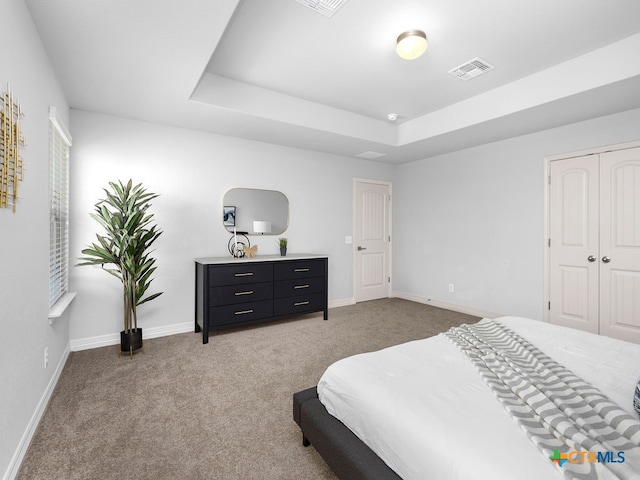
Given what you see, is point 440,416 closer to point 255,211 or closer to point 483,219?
point 255,211

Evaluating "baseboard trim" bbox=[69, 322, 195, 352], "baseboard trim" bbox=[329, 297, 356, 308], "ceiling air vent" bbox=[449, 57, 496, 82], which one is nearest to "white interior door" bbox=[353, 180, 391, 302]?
"baseboard trim" bbox=[329, 297, 356, 308]

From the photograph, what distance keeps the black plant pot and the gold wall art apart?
176 cm

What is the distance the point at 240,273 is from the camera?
3490mm

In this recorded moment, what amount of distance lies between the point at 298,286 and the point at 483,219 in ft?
9.10

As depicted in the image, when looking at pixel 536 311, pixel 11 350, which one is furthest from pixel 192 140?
pixel 536 311

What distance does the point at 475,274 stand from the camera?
4418 millimetres

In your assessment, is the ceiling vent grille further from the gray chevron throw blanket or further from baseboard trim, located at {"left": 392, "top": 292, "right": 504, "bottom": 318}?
baseboard trim, located at {"left": 392, "top": 292, "right": 504, "bottom": 318}

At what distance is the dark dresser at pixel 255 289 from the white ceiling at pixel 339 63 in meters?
1.63

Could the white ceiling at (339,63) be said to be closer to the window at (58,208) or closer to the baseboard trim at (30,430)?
the window at (58,208)

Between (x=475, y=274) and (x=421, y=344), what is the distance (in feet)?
9.99

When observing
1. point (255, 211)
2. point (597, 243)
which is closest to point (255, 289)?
point (255, 211)

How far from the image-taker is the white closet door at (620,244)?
10.1 feet

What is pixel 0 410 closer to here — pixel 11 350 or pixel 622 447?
pixel 11 350

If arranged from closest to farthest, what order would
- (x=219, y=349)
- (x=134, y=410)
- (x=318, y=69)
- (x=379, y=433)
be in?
(x=379, y=433)
(x=134, y=410)
(x=318, y=69)
(x=219, y=349)
